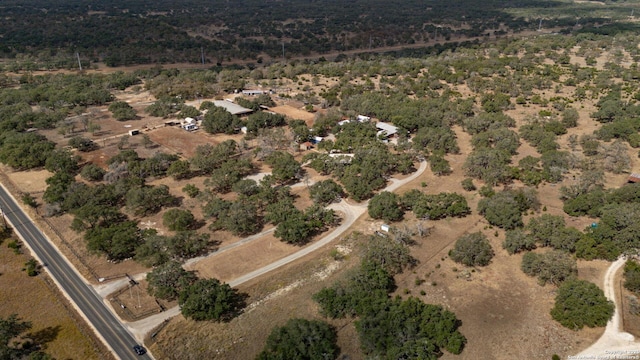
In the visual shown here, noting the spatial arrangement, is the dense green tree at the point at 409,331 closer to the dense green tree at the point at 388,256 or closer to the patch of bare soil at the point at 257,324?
the patch of bare soil at the point at 257,324

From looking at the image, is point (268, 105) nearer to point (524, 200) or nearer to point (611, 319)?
point (524, 200)

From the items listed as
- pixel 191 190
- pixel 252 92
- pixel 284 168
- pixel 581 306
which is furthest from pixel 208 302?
pixel 252 92

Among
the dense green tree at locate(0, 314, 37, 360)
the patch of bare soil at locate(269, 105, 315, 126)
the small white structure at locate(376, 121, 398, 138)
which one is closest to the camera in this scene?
the dense green tree at locate(0, 314, 37, 360)

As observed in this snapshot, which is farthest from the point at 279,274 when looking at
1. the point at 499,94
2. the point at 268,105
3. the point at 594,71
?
the point at 594,71

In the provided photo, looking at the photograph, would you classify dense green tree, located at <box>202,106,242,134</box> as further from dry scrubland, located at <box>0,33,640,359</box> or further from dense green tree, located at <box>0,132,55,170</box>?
dense green tree, located at <box>0,132,55,170</box>

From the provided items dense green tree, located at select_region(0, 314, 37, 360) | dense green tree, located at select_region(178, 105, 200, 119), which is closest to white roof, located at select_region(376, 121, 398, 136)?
dense green tree, located at select_region(178, 105, 200, 119)

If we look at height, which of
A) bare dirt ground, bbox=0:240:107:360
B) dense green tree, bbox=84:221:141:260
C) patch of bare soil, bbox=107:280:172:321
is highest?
dense green tree, bbox=84:221:141:260

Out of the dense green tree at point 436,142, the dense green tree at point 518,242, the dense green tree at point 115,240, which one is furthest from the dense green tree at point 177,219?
the dense green tree at point 436,142
